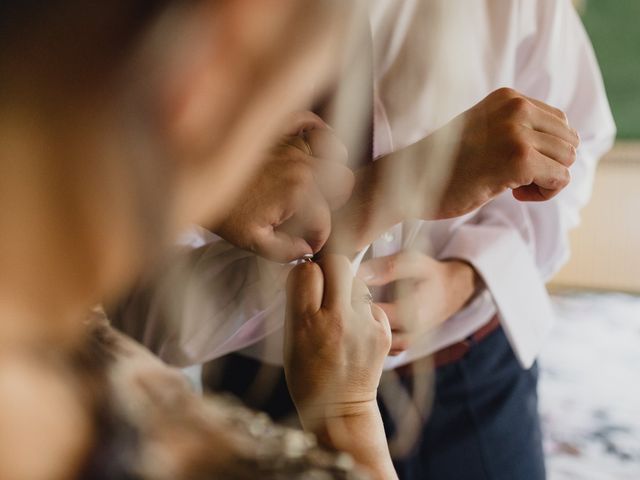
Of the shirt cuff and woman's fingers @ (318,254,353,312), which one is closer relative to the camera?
woman's fingers @ (318,254,353,312)

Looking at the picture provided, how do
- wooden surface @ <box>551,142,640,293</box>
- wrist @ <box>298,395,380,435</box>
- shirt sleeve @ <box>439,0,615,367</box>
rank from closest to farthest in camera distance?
wrist @ <box>298,395,380,435</box> < shirt sleeve @ <box>439,0,615,367</box> < wooden surface @ <box>551,142,640,293</box>

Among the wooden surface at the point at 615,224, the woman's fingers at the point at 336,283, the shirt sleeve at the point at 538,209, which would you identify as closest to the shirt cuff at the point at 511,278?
the shirt sleeve at the point at 538,209

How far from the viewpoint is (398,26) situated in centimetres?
29

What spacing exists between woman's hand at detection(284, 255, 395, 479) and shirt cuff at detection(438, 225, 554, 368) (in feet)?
0.52

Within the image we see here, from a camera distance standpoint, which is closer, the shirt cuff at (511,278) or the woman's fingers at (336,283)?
the woman's fingers at (336,283)

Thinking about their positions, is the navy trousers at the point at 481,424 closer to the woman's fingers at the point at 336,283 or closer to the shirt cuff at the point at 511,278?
the shirt cuff at the point at 511,278

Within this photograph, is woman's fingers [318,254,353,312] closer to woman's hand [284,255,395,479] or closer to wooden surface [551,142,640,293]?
woman's hand [284,255,395,479]

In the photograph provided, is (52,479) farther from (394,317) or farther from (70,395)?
(394,317)

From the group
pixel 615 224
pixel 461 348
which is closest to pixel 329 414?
pixel 461 348

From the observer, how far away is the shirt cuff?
1.22ft

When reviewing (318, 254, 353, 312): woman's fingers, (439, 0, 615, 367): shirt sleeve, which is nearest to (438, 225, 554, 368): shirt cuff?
(439, 0, 615, 367): shirt sleeve

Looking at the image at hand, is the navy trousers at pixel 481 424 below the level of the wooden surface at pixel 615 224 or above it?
above

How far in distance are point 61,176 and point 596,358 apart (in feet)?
3.91

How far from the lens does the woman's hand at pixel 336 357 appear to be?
0.67ft
